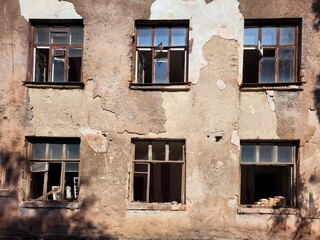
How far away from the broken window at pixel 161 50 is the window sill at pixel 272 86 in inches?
53.6

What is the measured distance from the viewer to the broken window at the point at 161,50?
9703 millimetres

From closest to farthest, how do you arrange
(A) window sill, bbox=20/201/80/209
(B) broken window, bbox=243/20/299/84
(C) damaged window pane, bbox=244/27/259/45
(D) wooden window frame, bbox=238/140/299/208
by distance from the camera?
(D) wooden window frame, bbox=238/140/299/208 → (A) window sill, bbox=20/201/80/209 → (B) broken window, bbox=243/20/299/84 → (C) damaged window pane, bbox=244/27/259/45

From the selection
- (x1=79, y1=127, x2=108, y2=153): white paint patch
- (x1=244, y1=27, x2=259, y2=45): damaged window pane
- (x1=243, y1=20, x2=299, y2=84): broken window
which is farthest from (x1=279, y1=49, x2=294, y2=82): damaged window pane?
(x1=79, y1=127, x2=108, y2=153): white paint patch

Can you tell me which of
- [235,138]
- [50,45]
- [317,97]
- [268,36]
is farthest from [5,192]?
[317,97]

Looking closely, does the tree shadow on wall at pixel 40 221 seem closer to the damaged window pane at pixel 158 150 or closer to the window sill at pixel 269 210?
the damaged window pane at pixel 158 150

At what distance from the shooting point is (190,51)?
9.52m

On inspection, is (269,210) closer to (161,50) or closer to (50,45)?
(161,50)

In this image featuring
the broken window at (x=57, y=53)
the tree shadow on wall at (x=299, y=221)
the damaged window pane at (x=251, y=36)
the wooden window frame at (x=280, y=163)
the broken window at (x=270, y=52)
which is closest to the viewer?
the tree shadow on wall at (x=299, y=221)

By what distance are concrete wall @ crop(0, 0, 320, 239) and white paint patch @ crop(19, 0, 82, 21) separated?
2cm

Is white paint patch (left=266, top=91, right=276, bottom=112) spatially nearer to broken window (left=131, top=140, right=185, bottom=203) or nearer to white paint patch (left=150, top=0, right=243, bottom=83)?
white paint patch (left=150, top=0, right=243, bottom=83)

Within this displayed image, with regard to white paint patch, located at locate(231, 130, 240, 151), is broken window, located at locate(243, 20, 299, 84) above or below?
above

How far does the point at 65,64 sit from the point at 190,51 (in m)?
2.74

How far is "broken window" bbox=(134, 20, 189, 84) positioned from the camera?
31.8 feet

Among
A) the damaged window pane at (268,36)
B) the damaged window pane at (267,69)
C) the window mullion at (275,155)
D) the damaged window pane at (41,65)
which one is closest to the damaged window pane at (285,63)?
the damaged window pane at (267,69)
